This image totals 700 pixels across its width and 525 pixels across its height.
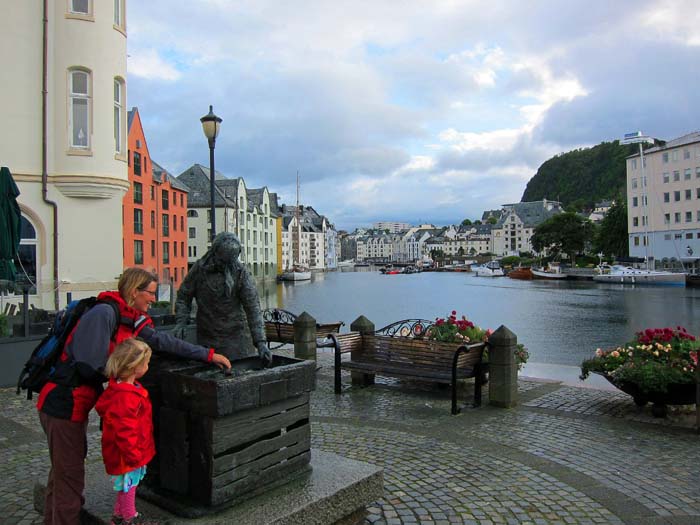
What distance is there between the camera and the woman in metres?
3.78

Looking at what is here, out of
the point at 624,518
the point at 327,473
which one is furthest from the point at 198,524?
the point at 624,518

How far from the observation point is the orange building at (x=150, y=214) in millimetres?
52219

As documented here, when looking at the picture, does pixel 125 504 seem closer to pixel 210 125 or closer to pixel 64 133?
pixel 210 125

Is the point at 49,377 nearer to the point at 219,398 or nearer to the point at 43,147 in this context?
the point at 219,398

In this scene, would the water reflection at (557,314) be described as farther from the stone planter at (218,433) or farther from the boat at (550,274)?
the boat at (550,274)

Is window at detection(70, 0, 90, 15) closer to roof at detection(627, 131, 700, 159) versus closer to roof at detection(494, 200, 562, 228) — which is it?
roof at detection(627, 131, 700, 159)

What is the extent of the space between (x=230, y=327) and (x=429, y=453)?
2.87 metres

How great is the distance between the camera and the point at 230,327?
18.1 feet

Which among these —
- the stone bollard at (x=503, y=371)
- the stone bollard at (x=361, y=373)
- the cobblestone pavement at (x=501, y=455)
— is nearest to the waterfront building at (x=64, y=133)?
the stone bollard at (x=361, y=373)

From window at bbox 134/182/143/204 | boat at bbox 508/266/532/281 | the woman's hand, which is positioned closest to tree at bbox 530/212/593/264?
boat at bbox 508/266/532/281

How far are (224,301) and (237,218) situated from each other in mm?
79145

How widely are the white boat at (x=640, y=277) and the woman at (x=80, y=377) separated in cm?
7609

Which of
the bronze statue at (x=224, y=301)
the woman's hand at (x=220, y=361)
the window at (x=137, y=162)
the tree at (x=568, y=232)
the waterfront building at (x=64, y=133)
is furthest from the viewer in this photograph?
the tree at (x=568, y=232)

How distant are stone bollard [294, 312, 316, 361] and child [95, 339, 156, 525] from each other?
7.56 meters
